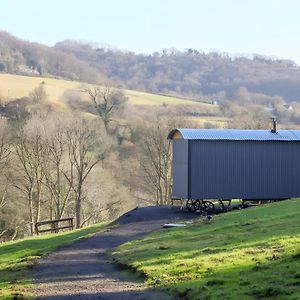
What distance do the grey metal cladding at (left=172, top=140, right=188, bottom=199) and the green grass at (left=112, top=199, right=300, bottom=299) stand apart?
9.23 metres

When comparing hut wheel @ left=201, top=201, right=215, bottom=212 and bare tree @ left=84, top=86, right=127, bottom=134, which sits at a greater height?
bare tree @ left=84, top=86, right=127, bottom=134

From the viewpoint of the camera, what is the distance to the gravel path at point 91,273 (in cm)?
1458

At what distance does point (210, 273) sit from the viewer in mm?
15125

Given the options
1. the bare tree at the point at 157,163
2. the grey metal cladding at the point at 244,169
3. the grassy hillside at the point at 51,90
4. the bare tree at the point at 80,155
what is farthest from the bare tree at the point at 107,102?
the grey metal cladding at the point at 244,169

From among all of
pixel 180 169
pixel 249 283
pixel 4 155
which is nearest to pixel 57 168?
pixel 4 155

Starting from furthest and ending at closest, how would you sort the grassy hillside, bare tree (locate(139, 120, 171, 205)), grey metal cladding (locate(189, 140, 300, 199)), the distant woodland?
the grassy hillside < bare tree (locate(139, 120, 171, 205)) < the distant woodland < grey metal cladding (locate(189, 140, 300, 199))

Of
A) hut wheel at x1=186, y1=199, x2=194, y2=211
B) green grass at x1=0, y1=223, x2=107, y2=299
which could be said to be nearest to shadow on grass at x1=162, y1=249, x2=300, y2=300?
green grass at x1=0, y1=223, x2=107, y2=299

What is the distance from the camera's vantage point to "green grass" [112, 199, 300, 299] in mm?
13188

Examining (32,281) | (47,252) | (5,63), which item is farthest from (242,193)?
(5,63)

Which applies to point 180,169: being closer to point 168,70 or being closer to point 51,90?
point 51,90

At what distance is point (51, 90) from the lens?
97.8 metres

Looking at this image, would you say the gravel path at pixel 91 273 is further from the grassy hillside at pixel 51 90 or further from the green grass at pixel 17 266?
the grassy hillside at pixel 51 90

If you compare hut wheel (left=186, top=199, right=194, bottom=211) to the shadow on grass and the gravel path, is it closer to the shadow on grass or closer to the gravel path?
the gravel path

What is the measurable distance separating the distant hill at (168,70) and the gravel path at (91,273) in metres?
94.1
